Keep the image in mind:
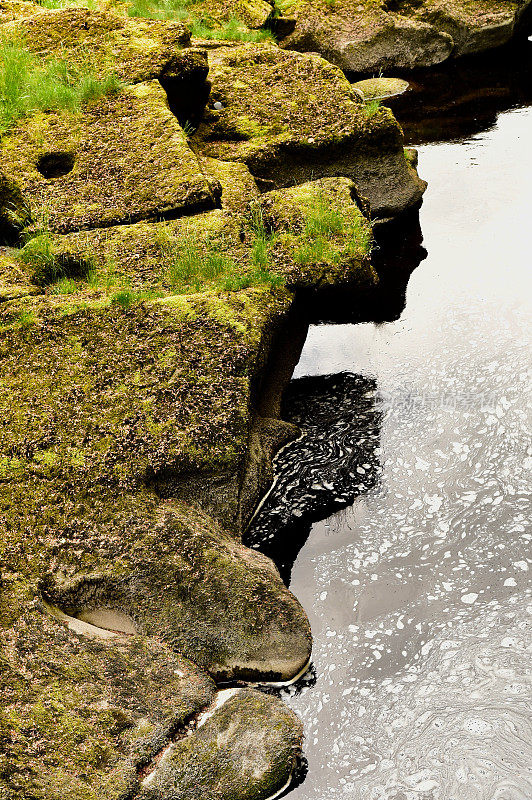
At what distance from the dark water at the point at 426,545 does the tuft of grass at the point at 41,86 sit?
160 inches

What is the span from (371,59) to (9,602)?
1436 cm

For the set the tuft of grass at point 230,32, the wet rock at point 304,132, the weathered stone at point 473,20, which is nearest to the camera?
the wet rock at point 304,132

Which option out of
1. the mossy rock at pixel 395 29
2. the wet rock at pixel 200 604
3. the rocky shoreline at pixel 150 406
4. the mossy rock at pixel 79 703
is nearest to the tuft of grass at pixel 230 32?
the mossy rock at pixel 395 29

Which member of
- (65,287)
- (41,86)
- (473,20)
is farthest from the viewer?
(473,20)

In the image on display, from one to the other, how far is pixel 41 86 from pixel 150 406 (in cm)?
535

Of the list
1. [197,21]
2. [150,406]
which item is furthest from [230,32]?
[150,406]

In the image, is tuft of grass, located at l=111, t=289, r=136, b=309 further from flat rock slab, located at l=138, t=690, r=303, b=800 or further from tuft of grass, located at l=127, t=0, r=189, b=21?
tuft of grass, located at l=127, t=0, r=189, b=21

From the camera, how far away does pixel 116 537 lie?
5539 millimetres

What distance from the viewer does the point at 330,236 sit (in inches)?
320

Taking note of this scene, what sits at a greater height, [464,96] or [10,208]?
[10,208]

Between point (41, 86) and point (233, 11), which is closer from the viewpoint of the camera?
point (41, 86)

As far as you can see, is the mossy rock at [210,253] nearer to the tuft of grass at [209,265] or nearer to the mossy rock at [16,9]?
the tuft of grass at [209,265]

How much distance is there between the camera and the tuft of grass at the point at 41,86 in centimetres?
916

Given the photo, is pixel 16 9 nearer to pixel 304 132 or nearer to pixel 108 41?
pixel 108 41
